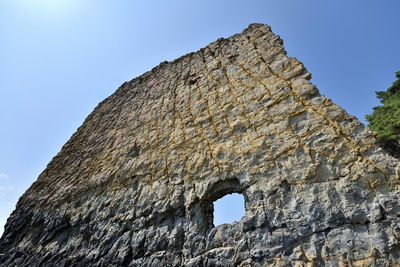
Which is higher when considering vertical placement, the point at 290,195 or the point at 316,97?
the point at 316,97

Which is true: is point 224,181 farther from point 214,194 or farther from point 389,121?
point 389,121

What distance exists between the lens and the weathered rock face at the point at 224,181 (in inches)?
133

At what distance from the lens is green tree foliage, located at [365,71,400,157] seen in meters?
8.77

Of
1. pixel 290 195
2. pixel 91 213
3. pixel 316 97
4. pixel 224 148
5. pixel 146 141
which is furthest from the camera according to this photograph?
pixel 146 141

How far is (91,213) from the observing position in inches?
253

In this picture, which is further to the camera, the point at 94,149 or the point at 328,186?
the point at 94,149

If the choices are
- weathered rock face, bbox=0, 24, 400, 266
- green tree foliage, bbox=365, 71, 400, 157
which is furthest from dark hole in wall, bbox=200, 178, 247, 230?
green tree foliage, bbox=365, 71, 400, 157

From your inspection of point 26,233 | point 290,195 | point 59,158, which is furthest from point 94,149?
point 290,195

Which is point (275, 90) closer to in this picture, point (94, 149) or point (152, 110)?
point (152, 110)

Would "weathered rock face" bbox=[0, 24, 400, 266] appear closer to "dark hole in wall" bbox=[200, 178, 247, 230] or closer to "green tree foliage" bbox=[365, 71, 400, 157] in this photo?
"dark hole in wall" bbox=[200, 178, 247, 230]

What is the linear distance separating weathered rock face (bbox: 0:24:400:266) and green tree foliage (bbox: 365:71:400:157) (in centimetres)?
618

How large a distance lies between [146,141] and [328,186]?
16.5 ft

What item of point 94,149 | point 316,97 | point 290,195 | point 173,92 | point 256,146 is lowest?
point 290,195

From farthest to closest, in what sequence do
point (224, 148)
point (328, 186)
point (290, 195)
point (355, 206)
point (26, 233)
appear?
1. point (26, 233)
2. point (224, 148)
3. point (290, 195)
4. point (328, 186)
5. point (355, 206)
